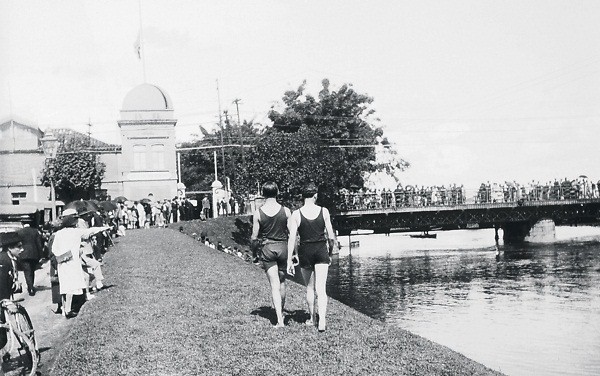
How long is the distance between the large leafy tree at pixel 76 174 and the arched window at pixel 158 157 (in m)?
6.32

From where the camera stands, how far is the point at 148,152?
2413 inches

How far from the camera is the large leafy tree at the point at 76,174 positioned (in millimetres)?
62812

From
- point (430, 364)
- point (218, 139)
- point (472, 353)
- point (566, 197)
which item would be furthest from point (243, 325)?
point (218, 139)

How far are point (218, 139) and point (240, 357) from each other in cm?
8788

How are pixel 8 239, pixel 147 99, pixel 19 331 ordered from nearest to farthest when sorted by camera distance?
1. pixel 19 331
2. pixel 8 239
3. pixel 147 99

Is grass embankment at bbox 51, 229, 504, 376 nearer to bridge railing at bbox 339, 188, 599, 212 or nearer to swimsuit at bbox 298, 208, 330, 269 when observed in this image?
swimsuit at bbox 298, 208, 330, 269

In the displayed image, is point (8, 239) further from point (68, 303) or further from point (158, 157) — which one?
point (158, 157)

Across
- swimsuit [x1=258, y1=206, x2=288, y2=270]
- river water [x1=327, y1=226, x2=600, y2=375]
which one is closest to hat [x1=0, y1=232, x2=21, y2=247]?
swimsuit [x1=258, y1=206, x2=288, y2=270]

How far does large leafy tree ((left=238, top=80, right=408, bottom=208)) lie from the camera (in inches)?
2328

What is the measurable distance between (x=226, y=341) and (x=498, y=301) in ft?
83.6

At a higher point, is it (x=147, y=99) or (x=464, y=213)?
(x=147, y=99)

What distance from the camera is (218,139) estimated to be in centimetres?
9688

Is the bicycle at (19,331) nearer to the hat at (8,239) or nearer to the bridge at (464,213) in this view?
the hat at (8,239)

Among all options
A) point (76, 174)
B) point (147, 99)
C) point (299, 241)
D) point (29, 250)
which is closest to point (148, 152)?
point (147, 99)
